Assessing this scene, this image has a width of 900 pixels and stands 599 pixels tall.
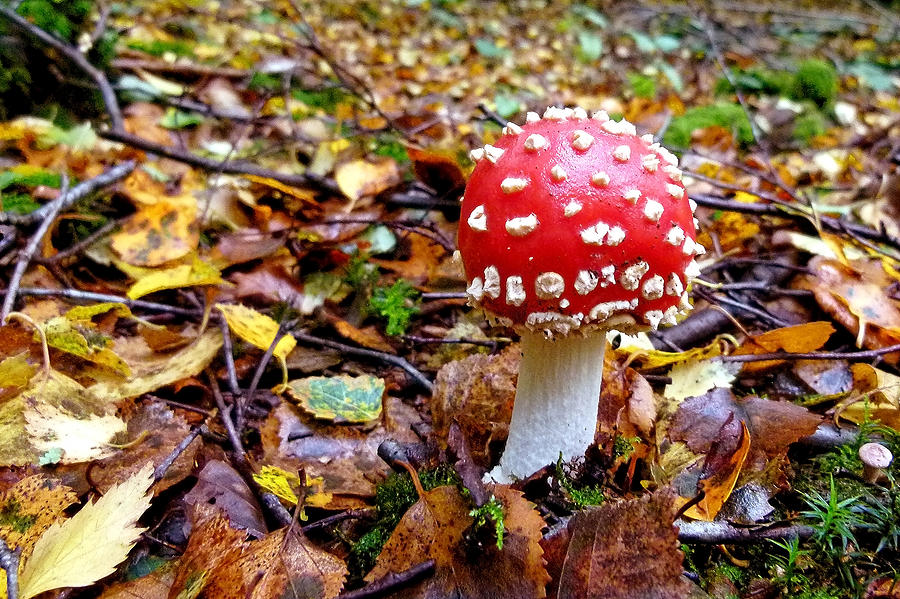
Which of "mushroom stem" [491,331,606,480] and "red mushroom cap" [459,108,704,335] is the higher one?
"red mushroom cap" [459,108,704,335]

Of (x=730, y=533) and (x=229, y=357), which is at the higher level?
(x=730, y=533)

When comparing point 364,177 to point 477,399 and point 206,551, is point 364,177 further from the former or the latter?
point 206,551

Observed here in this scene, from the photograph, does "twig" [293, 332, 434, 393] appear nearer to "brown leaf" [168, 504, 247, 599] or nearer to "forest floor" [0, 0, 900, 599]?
"forest floor" [0, 0, 900, 599]

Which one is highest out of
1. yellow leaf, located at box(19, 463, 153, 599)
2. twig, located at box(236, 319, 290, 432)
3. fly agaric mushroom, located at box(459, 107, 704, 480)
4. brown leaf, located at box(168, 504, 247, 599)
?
fly agaric mushroom, located at box(459, 107, 704, 480)

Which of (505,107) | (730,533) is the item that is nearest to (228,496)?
(730,533)

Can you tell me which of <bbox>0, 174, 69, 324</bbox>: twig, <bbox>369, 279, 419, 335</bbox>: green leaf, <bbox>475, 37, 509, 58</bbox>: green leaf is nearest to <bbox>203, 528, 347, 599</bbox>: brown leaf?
<bbox>369, 279, 419, 335</bbox>: green leaf

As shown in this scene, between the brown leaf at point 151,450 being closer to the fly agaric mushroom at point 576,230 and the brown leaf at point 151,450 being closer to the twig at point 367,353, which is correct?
the twig at point 367,353

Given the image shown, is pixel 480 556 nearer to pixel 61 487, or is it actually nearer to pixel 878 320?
pixel 61 487
